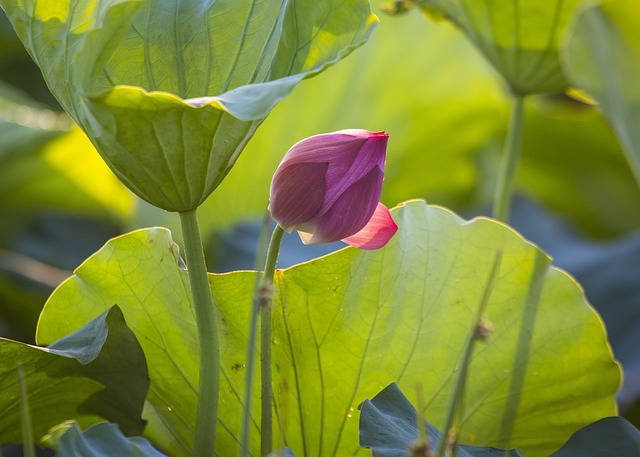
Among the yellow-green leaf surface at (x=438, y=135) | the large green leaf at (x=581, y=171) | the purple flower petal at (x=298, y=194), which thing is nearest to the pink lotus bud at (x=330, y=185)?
the purple flower petal at (x=298, y=194)

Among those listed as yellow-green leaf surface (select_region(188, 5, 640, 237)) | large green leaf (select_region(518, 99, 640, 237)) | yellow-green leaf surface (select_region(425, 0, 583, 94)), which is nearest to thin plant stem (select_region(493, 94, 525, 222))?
yellow-green leaf surface (select_region(425, 0, 583, 94))

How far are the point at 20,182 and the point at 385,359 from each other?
1159 mm

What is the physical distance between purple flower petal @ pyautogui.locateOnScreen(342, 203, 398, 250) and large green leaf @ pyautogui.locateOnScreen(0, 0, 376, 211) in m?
0.09

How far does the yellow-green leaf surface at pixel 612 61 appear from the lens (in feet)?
2.82

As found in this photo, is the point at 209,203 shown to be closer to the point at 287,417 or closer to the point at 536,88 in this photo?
the point at 536,88

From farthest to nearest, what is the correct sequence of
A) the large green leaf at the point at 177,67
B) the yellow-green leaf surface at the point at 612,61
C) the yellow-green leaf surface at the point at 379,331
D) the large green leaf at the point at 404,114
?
the large green leaf at the point at 404,114 → the yellow-green leaf surface at the point at 612,61 → the yellow-green leaf surface at the point at 379,331 → the large green leaf at the point at 177,67

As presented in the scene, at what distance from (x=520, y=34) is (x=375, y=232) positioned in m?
0.41

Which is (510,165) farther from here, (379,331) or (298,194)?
(298,194)

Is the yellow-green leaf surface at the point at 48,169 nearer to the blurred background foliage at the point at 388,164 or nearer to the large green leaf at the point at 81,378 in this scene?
the blurred background foliage at the point at 388,164

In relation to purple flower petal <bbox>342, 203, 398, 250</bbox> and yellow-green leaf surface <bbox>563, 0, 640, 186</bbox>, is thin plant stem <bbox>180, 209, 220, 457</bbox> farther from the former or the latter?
yellow-green leaf surface <bbox>563, 0, 640, 186</bbox>

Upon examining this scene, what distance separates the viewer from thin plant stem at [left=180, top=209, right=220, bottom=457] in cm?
56

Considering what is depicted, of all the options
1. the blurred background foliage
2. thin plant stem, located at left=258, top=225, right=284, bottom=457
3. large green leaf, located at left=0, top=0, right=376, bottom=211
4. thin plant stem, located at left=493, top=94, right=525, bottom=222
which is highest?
large green leaf, located at left=0, top=0, right=376, bottom=211

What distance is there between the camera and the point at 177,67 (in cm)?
61

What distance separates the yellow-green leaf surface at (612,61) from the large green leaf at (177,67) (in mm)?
369
